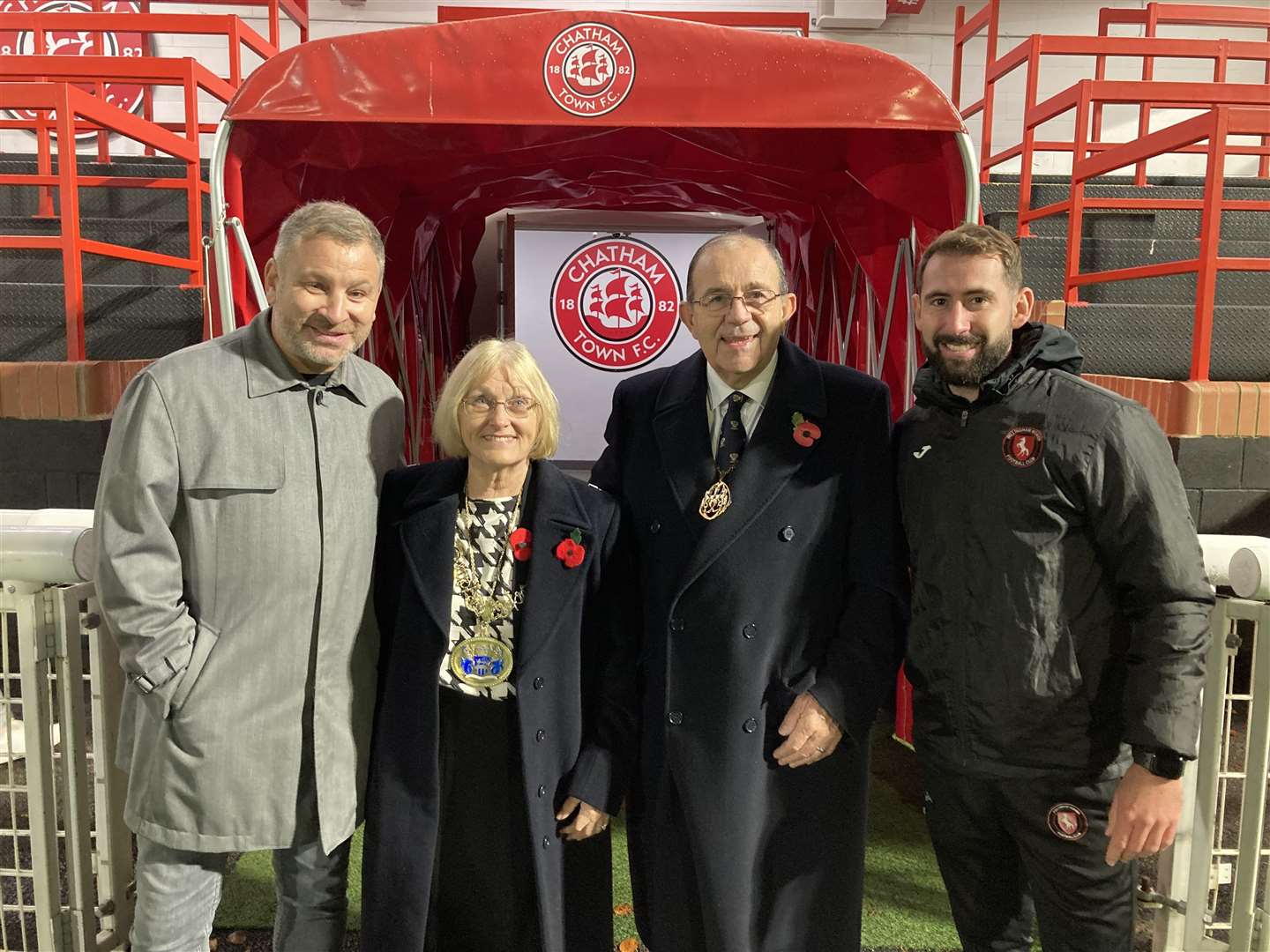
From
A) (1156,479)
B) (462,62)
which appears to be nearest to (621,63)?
(462,62)

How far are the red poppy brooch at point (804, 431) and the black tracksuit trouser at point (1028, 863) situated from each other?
29.5 inches

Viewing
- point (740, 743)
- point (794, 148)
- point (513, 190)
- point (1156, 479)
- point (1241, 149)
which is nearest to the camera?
point (1156, 479)

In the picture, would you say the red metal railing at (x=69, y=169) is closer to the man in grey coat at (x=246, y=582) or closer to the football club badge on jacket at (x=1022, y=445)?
the man in grey coat at (x=246, y=582)

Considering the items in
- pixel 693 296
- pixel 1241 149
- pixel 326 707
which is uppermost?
pixel 1241 149

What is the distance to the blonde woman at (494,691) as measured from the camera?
184 centimetres

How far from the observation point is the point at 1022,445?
1.77 meters

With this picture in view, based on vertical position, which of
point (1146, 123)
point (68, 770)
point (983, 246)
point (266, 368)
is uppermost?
point (1146, 123)

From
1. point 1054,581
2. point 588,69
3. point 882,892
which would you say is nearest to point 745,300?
point 1054,581

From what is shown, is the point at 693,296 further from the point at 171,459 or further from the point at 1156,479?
the point at 171,459

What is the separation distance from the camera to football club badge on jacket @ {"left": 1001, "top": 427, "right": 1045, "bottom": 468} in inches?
69.1

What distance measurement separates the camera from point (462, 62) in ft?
8.78

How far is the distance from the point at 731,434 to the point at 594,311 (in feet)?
20.2

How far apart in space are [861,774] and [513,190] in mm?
3761

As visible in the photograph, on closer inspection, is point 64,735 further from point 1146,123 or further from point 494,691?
point 1146,123
